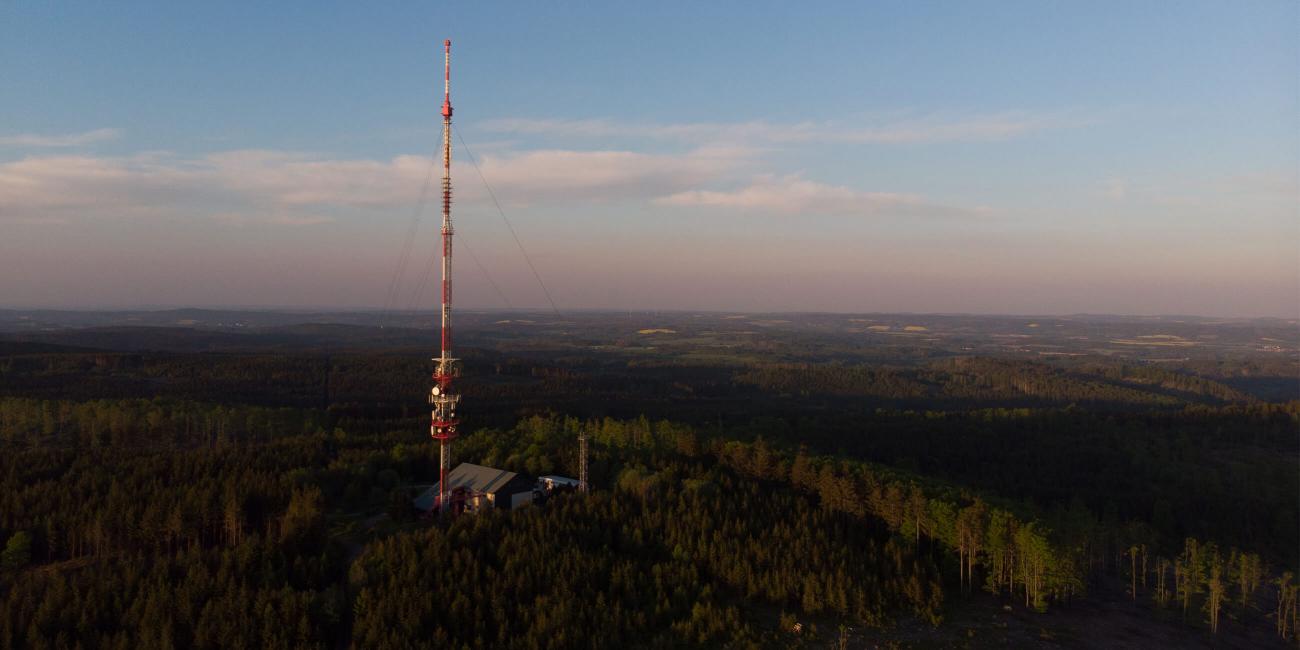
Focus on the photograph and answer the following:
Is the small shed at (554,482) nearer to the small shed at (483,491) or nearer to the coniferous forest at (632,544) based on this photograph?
the small shed at (483,491)

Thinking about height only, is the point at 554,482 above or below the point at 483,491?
below

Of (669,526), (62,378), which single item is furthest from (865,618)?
(62,378)

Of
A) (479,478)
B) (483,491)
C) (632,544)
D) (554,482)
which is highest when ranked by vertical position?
(479,478)

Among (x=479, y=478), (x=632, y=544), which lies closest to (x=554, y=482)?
(x=479, y=478)

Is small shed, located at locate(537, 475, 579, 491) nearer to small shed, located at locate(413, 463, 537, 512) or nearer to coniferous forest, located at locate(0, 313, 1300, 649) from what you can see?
small shed, located at locate(413, 463, 537, 512)

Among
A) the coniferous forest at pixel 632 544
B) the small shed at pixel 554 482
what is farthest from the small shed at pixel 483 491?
the coniferous forest at pixel 632 544

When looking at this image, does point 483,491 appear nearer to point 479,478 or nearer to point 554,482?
point 479,478

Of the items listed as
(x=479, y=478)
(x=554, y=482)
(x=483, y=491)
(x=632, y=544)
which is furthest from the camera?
(x=554, y=482)

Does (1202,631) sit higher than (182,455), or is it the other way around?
(182,455)

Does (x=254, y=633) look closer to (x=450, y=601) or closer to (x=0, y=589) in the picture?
(x=450, y=601)
